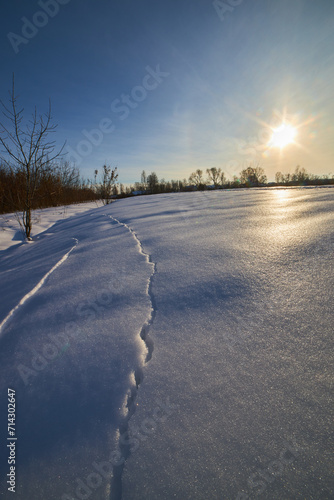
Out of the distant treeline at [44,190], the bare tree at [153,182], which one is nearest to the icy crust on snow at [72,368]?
the distant treeline at [44,190]

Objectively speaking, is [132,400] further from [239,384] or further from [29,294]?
[29,294]

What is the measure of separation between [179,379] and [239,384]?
7.1 inches

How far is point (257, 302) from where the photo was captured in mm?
879

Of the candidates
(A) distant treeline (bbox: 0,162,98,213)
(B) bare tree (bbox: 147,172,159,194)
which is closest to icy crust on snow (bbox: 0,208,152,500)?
(A) distant treeline (bbox: 0,162,98,213)

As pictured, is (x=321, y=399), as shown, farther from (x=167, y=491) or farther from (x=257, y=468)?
(x=167, y=491)

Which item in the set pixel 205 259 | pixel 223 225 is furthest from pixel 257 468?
pixel 223 225

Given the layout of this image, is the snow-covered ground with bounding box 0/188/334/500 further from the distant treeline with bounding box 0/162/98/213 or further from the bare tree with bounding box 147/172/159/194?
the bare tree with bounding box 147/172/159/194

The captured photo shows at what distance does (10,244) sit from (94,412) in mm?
3674

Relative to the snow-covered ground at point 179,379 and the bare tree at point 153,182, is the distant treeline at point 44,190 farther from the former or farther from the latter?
the bare tree at point 153,182

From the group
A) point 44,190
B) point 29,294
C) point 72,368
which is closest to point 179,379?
point 72,368

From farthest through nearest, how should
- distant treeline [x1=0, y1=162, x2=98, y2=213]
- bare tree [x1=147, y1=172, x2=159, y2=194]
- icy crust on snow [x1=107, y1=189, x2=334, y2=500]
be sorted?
bare tree [x1=147, y1=172, x2=159, y2=194]
distant treeline [x1=0, y1=162, x2=98, y2=213]
icy crust on snow [x1=107, y1=189, x2=334, y2=500]

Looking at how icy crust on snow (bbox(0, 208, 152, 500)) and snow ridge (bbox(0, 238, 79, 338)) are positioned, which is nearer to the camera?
icy crust on snow (bbox(0, 208, 152, 500))

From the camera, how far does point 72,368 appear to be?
73 cm

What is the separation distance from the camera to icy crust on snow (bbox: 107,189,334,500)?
453 mm
